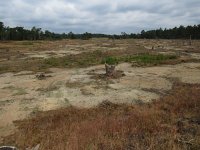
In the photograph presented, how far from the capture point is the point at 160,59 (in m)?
37.7

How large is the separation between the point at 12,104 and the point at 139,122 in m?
8.27

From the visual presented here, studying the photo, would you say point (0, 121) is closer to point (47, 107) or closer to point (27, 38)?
point (47, 107)

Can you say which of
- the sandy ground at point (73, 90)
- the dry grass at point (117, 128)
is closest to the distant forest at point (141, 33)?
the sandy ground at point (73, 90)

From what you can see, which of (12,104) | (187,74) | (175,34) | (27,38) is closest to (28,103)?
(12,104)

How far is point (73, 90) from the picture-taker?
2056cm

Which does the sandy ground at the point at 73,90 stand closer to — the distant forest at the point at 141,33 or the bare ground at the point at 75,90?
the bare ground at the point at 75,90

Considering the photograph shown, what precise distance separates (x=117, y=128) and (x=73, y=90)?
9.54 m

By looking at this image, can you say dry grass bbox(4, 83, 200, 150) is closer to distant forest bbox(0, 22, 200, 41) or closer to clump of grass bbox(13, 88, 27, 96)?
clump of grass bbox(13, 88, 27, 96)

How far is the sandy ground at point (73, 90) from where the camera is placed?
16.7 metres

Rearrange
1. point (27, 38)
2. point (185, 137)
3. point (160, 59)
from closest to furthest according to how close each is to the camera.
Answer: point (185, 137)
point (160, 59)
point (27, 38)

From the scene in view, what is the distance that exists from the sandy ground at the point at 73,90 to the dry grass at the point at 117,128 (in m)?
1.52

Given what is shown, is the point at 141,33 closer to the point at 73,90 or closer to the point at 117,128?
the point at 73,90

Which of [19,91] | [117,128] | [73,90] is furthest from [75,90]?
[117,128]

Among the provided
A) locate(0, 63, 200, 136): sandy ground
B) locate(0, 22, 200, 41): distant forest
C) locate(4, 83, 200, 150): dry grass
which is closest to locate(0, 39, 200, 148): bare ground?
locate(0, 63, 200, 136): sandy ground
